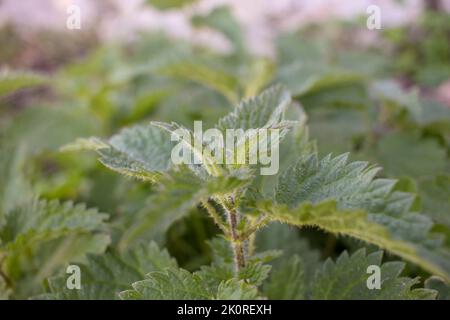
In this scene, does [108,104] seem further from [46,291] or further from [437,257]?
[437,257]

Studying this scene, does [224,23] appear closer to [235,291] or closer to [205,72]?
[205,72]

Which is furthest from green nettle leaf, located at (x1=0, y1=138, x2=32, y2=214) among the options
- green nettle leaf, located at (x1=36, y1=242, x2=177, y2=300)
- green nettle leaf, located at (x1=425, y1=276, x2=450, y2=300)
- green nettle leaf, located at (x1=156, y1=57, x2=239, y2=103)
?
green nettle leaf, located at (x1=425, y1=276, x2=450, y2=300)

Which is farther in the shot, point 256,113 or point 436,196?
point 436,196

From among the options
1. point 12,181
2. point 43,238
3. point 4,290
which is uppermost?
point 12,181

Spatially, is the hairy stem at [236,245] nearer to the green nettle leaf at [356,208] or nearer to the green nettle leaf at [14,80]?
the green nettle leaf at [356,208]

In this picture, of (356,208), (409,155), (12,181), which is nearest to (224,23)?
(409,155)

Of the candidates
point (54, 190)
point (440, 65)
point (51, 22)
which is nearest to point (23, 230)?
point (54, 190)

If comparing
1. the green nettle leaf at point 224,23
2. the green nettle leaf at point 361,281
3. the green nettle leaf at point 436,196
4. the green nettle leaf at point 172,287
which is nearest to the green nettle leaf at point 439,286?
the green nettle leaf at point 361,281

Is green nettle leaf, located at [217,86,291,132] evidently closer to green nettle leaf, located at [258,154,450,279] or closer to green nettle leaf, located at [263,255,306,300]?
green nettle leaf, located at [258,154,450,279]
